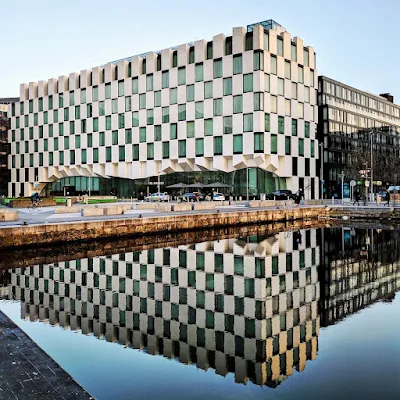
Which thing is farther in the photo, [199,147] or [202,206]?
[199,147]

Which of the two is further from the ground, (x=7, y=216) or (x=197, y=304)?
(x=7, y=216)

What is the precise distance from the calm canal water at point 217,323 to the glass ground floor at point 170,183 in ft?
136

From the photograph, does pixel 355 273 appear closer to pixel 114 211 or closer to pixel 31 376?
pixel 31 376

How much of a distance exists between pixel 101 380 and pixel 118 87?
67.7 metres

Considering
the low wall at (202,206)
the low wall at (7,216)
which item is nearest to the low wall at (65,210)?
the low wall at (7,216)

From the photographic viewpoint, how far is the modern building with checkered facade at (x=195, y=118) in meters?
58.4

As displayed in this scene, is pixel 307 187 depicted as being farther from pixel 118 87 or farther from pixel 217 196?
pixel 118 87

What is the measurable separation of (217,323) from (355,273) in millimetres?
8102

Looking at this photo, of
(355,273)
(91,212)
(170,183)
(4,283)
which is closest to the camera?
(4,283)

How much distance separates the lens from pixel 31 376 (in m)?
6.02

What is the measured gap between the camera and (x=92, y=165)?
247ft

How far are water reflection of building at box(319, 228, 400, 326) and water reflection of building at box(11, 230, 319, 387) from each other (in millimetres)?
507

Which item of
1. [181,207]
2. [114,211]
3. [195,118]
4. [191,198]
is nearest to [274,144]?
[195,118]

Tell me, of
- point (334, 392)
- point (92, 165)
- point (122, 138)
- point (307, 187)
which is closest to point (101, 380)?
point (334, 392)
